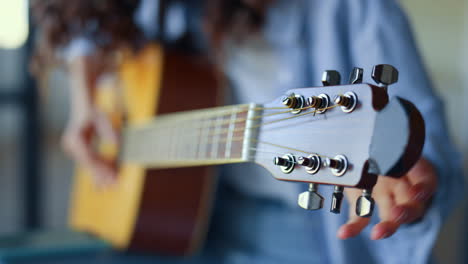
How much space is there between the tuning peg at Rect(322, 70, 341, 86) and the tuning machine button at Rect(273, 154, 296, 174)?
7 cm

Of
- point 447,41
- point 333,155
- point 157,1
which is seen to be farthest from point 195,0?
point 333,155

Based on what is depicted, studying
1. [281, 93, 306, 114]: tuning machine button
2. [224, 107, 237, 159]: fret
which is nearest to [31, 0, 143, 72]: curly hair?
[224, 107, 237, 159]: fret

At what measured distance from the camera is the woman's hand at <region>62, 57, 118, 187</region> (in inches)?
41.1

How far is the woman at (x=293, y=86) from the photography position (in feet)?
1.37

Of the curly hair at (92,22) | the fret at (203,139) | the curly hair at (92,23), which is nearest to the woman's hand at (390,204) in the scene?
the fret at (203,139)

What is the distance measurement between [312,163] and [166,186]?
586mm

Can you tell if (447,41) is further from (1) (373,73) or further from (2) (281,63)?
(1) (373,73)

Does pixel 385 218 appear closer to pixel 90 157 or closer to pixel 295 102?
pixel 295 102

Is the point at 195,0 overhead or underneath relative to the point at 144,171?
overhead

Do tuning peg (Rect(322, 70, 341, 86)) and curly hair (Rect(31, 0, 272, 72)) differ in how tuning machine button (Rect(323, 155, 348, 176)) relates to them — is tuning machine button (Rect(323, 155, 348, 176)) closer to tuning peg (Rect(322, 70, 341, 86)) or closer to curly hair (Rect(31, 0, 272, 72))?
tuning peg (Rect(322, 70, 341, 86))

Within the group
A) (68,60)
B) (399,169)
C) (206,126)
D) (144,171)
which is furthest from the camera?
(68,60)

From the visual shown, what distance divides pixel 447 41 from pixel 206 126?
0.67 m

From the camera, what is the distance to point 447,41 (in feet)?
3.24

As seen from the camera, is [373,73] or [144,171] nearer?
[373,73]
